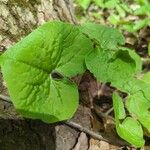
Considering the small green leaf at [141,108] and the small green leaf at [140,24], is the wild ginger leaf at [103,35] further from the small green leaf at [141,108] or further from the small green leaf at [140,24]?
the small green leaf at [140,24]

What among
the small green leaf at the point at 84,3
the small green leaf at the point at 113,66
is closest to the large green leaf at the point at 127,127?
the small green leaf at the point at 113,66

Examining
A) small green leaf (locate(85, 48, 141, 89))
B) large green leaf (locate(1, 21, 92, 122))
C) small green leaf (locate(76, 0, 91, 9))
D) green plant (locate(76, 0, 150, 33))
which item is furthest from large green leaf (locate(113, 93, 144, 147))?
small green leaf (locate(76, 0, 91, 9))

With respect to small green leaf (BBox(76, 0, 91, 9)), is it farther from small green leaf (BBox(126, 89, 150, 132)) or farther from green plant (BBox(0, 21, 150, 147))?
small green leaf (BBox(126, 89, 150, 132))

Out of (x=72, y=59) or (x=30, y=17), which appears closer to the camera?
(x=72, y=59)

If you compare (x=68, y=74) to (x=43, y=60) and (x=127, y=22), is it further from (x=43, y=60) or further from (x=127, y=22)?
(x=127, y=22)

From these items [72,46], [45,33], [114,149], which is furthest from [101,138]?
[45,33]

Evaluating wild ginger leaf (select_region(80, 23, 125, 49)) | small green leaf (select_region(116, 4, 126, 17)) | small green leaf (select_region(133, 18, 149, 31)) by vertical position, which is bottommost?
small green leaf (select_region(133, 18, 149, 31))

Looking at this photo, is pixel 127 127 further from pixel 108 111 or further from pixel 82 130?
pixel 108 111
